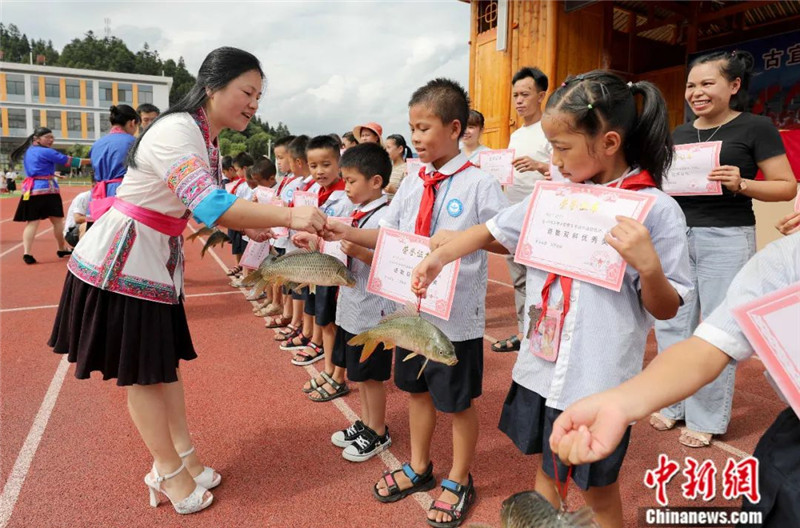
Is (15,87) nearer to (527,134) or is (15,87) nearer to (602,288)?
(527,134)

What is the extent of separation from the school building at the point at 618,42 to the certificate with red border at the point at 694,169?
22.9ft

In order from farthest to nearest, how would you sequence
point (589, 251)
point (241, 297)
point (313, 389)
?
point (241, 297) → point (313, 389) → point (589, 251)

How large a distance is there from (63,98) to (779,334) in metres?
74.9

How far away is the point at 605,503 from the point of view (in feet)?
6.03

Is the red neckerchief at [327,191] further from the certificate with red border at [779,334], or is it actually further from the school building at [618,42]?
the school building at [618,42]

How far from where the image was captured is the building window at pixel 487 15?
38.8 feet

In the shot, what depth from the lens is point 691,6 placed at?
421 inches

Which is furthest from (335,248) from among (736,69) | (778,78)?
(778,78)

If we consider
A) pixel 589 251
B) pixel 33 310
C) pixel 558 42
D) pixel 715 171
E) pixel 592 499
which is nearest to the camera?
pixel 589 251

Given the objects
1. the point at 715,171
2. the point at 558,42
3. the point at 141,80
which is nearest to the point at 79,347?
the point at 715,171

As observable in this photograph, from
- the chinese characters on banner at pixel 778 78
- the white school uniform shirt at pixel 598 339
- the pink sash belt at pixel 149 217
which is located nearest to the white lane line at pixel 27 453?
the pink sash belt at pixel 149 217

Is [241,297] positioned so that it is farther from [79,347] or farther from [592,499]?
[592,499]

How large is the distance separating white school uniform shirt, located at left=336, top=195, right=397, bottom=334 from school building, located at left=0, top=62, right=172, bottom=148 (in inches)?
2554

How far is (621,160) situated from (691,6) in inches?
454
